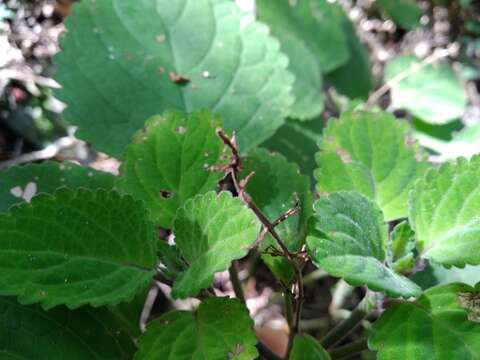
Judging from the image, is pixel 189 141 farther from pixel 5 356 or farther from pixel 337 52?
pixel 337 52

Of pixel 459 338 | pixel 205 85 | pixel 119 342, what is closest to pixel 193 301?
pixel 119 342

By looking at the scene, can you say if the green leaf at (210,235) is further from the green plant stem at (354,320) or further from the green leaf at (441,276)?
the green leaf at (441,276)

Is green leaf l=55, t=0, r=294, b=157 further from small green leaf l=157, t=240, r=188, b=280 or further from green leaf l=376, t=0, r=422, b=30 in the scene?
green leaf l=376, t=0, r=422, b=30

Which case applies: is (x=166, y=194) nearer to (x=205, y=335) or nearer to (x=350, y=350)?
(x=205, y=335)

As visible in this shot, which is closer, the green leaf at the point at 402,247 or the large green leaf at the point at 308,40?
the green leaf at the point at 402,247

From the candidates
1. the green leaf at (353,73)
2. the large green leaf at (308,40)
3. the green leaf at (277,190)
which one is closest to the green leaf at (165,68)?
the green leaf at (277,190)

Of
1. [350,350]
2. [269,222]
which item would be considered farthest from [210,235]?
[350,350]
